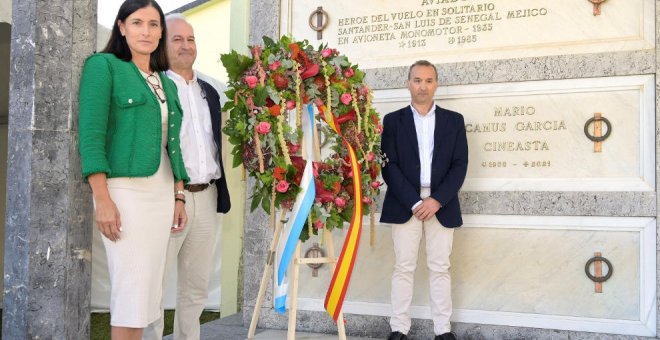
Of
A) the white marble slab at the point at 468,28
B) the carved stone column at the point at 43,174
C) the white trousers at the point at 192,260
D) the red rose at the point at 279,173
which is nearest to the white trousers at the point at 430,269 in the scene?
the red rose at the point at 279,173

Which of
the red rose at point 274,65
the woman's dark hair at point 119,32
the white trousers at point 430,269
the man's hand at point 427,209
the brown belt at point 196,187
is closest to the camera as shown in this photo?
the woman's dark hair at point 119,32

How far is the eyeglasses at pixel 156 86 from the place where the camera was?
251 cm

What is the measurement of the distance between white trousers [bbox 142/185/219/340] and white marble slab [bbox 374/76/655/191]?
1890 mm

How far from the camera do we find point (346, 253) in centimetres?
350

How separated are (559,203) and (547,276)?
464 mm

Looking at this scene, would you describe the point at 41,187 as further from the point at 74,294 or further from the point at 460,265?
the point at 460,265

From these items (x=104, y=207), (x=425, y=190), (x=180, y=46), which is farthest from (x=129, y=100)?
(x=425, y=190)

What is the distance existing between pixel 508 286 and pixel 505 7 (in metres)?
1.83

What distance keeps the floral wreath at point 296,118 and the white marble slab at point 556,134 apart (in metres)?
1.04

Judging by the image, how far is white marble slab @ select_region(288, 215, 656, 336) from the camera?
12.8 ft

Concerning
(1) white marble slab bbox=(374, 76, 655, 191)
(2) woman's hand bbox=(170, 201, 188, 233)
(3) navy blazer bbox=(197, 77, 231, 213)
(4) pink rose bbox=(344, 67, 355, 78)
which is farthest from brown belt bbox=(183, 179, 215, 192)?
(1) white marble slab bbox=(374, 76, 655, 191)

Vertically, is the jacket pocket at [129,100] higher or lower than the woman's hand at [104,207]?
higher

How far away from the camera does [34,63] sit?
2.27 metres

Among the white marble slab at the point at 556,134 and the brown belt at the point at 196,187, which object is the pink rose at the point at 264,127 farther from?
the white marble slab at the point at 556,134
